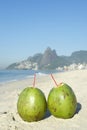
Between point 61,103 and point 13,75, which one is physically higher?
point 13,75

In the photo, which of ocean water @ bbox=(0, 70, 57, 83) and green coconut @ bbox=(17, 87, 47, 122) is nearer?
green coconut @ bbox=(17, 87, 47, 122)

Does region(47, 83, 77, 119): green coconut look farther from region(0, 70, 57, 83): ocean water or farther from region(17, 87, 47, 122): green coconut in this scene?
region(0, 70, 57, 83): ocean water

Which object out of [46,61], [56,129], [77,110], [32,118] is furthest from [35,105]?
[46,61]

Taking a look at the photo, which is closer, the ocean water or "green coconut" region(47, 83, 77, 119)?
"green coconut" region(47, 83, 77, 119)

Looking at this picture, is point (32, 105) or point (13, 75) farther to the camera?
point (13, 75)

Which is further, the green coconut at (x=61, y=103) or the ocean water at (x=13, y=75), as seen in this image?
the ocean water at (x=13, y=75)

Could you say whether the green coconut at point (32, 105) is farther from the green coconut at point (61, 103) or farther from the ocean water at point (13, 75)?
the ocean water at point (13, 75)

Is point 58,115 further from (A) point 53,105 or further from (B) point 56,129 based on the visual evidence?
(B) point 56,129

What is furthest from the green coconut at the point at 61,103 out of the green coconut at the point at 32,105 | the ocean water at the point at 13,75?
the ocean water at the point at 13,75

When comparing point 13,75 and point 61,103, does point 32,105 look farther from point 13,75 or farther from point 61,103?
point 13,75

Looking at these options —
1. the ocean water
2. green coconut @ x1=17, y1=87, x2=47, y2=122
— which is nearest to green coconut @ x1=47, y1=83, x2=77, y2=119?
green coconut @ x1=17, y1=87, x2=47, y2=122

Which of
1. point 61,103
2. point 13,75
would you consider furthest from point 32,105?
point 13,75
